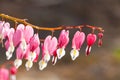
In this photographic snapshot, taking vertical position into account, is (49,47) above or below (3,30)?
below

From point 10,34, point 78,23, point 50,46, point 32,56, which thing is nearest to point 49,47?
point 50,46

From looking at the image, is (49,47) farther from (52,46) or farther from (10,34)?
(10,34)

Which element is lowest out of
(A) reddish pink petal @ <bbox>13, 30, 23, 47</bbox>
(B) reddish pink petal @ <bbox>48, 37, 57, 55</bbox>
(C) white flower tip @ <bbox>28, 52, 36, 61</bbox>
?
(C) white flower tip @ <bbox>28, 52, 36, 61</bbox>

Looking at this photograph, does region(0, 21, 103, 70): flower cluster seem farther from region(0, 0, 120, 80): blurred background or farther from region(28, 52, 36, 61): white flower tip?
region(0, 0, 120, 80): blurred background

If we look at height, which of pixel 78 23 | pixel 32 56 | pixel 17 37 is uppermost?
pixel 17 37

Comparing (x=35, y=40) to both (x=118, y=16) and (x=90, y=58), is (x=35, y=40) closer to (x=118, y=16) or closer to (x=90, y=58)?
(x=90, y=58)

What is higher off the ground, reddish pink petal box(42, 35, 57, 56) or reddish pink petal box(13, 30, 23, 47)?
reddish pink petal box(13, 30, 23, 47)

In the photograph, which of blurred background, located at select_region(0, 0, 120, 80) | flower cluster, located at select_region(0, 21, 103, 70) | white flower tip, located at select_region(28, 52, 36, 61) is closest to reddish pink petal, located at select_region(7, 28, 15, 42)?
flower cluster, located at select_region(0, 21, 103, 70)

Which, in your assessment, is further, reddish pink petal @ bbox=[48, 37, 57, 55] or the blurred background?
the blurred background
